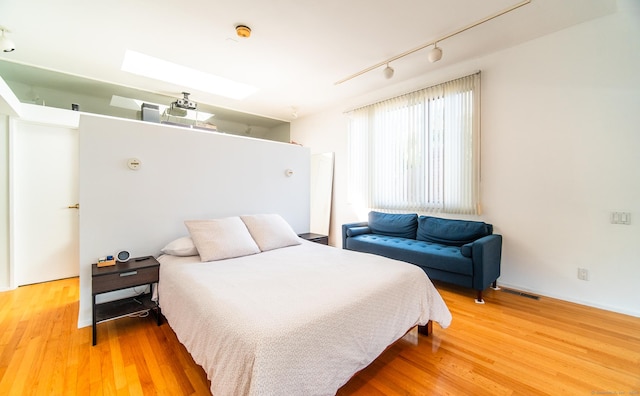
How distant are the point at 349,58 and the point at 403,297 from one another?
288cm

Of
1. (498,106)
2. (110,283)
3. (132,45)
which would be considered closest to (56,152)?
(132,45)

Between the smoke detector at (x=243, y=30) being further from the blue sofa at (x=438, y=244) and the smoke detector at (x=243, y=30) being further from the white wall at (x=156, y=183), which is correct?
the blue sofa at (x=438, y=244)

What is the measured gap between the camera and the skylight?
10.9ft

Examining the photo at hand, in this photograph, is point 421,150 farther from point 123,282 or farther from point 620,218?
point 123,282

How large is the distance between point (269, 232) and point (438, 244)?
2.23 m

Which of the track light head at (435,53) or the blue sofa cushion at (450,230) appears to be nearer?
the track light head at (435,53)

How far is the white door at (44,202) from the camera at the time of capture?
11.0 feet

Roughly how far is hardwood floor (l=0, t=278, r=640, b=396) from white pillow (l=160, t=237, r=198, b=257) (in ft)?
2.17

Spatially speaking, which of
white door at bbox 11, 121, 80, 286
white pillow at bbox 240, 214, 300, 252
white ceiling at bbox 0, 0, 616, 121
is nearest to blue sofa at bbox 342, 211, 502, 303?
white pillow at bbox 240, 214, 300, 252

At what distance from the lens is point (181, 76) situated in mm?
3738

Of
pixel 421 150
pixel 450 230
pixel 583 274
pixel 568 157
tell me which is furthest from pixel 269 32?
pixel 583 274

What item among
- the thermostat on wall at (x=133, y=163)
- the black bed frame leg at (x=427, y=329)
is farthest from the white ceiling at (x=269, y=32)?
the black bed frame leg at (x=427, y=329)

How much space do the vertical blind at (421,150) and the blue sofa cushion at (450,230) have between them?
23 cm

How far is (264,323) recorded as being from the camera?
1.22 metres
